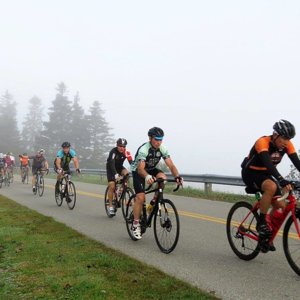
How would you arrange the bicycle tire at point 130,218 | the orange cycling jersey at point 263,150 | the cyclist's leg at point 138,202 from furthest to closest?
the bicycle tire at point 130,218
the cyclist's leg at point 138,202
the orange cycling jersey at point 263,150

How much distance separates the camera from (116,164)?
440 inches

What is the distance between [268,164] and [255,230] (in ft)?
3.85

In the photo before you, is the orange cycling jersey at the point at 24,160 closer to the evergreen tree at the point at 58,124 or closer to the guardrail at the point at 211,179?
the guardrail at the point at 211,179

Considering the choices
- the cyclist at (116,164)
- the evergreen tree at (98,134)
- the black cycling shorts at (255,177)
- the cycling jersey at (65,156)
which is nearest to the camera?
the black cycling shorts at (255,177)

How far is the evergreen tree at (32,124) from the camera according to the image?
85.5m

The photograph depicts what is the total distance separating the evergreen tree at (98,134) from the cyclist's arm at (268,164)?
6266 cm

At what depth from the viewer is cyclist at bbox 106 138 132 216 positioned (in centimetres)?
1083

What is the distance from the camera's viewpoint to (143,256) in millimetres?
6707

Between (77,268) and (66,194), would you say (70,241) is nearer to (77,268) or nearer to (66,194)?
(77,268)

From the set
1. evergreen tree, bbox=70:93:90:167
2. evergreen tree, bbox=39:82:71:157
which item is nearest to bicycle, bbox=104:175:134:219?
evergreen tree, bbox=70:93:90:167

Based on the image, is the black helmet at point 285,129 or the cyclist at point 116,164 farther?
the cyclist at point 116,164

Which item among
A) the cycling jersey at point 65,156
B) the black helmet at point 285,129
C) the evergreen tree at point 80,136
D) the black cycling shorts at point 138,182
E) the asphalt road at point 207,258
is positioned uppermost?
the evergreen tree at point 80,136

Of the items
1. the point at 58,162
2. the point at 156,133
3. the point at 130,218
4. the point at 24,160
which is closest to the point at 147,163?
the point at 156,133

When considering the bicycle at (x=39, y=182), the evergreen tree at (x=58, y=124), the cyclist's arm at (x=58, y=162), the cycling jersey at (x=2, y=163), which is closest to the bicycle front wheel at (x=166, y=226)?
the cyclist's arm at (x=58, y=162)
